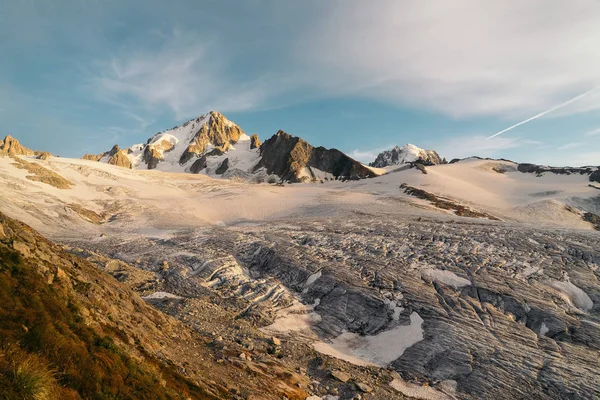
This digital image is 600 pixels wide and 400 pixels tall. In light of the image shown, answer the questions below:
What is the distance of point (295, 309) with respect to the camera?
105 feet

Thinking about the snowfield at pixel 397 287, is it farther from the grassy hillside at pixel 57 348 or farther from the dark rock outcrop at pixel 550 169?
the dark rock outcrop at pixel 550 169

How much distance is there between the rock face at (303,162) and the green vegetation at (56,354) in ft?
506

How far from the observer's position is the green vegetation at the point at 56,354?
6.62 m

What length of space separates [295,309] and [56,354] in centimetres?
2543

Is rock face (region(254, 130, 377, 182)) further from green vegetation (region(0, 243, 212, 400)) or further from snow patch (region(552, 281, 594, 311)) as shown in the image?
green vegetation (region(0, 243, 212, 400))

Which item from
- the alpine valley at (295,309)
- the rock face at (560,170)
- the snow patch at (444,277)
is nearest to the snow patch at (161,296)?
the alpine valley at (295,309)

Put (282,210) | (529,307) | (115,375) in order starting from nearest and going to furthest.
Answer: (115,375), (529,307), (282,210)

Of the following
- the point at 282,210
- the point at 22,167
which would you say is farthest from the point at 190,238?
the point at 22,167

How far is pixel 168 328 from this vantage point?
70.3 ft

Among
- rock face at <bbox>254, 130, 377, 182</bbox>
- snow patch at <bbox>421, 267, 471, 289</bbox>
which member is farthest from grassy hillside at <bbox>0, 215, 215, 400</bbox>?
rock face at <bbox>254, 130, 377, 182</bbox>

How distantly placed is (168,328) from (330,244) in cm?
2756

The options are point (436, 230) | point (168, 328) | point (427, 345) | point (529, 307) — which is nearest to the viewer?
point (168, 328)

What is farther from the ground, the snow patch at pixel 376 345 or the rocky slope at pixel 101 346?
the rocky slope at pixel 101 346

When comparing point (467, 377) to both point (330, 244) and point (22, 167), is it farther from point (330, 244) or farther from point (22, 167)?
point (22, 167)
